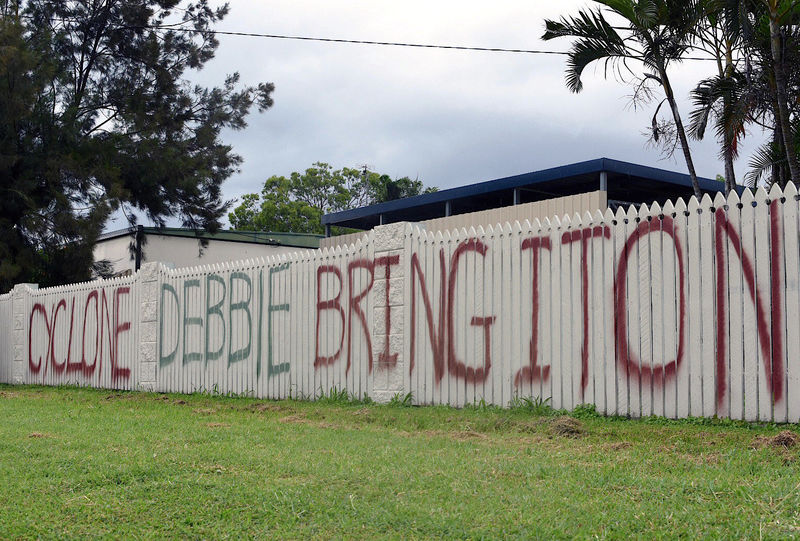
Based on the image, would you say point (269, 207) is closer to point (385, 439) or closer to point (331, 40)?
point (331, 40)

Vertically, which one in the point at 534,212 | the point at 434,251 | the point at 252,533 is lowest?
the point at 252,533

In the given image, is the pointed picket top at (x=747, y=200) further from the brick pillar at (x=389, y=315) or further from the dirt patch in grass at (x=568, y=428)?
the brick pillar at (x=389, y=315)

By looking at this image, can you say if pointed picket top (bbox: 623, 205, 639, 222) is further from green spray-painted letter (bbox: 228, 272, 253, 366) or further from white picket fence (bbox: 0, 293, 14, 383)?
white picket fence (bbox: 0, 293, 14, 383)

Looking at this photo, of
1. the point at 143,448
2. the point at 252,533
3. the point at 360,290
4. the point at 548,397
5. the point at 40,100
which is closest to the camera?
the point at 252,533

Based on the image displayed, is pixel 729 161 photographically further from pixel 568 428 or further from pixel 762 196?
pixel 568 428

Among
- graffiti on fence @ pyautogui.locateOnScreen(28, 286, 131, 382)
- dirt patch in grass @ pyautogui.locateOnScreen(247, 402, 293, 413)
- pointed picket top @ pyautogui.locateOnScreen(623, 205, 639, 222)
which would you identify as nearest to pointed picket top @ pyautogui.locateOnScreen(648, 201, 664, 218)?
pointed picket top @ pyautogui.locateOnScreen(623, 205, 639, 222)

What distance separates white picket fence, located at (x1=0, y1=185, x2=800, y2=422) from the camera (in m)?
6.51

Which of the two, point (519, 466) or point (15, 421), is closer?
point (519, 466)

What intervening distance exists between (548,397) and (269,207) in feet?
169

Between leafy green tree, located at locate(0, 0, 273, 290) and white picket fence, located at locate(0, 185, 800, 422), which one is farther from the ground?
leafy green tree, located at locate(0, 0, 273, 290)

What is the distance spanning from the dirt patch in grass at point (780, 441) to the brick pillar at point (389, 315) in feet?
14.3

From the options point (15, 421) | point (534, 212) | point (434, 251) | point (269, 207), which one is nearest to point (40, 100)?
point (534, 212)

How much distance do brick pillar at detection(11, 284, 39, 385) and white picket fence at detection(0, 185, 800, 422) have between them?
16.6ft

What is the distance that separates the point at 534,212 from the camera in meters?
17.5
